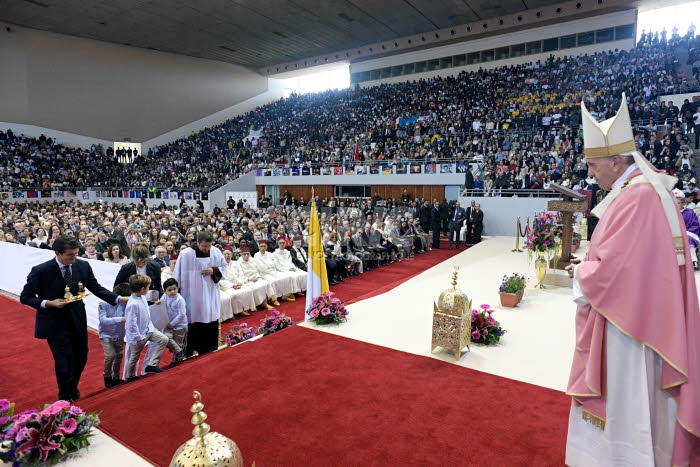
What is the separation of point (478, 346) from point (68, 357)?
431 centimetres

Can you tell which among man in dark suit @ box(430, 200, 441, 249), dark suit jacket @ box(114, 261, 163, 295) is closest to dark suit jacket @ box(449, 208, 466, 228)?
man in dark suit @ box(430, 200, 441, 249)

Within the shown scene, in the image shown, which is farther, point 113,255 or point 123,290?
point 113,255

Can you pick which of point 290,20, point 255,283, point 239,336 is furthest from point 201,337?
point 290,20

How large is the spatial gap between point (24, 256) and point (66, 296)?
5.83 meters

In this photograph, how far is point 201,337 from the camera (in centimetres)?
545

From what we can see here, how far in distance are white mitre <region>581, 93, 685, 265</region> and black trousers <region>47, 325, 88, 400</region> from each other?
4572 millimetres

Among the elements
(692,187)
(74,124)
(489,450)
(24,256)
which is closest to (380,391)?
(489,450)

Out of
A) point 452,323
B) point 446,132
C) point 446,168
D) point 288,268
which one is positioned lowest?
point 288,268

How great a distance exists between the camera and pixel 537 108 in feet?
67.4

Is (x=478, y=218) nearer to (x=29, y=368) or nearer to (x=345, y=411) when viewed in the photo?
(x=345, y=411)

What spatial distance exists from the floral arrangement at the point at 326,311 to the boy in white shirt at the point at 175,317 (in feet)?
5.37

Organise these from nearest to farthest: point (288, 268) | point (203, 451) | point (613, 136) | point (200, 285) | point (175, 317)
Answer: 1. point (203, 451)
2. point (613, 136)
3. point (175, 317)
4. point (200, 285)
5. point (288, 268)

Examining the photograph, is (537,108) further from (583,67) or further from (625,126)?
(625,126)

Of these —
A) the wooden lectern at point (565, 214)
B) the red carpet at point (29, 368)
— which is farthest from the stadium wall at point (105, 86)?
the wooden lectern at point (565, 214)
